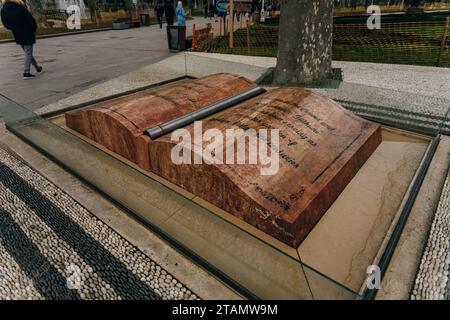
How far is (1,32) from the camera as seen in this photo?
1964 cm

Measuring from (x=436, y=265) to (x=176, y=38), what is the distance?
524 inches

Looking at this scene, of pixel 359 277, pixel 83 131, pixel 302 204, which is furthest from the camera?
pixel 83 131

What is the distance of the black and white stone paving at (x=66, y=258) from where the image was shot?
Answer: 238cm

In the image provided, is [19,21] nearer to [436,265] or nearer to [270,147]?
[270,147]

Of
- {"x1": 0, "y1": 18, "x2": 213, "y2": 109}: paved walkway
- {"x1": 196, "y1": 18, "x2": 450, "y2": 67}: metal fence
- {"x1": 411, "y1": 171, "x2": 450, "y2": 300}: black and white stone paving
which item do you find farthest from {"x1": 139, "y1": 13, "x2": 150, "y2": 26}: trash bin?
{"x1": 411, "y1": 171, "x2": 450, "y2": 300}: black and white stone paving

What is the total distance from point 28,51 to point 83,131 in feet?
18.6

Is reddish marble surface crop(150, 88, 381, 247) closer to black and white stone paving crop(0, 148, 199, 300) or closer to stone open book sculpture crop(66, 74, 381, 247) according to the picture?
stone open book sculpture crop(66, 74, 381, 247)

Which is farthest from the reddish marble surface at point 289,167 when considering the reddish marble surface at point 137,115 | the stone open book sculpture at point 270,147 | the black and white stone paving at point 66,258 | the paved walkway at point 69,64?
the paved walkway at point 69,64

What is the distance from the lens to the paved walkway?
308 inches

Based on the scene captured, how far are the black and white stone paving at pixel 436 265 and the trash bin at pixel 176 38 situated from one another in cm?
1267

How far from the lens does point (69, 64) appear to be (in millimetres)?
11266

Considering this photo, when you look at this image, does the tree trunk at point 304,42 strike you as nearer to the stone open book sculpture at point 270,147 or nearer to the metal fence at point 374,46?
the stone open book sculpture at point 270,147
